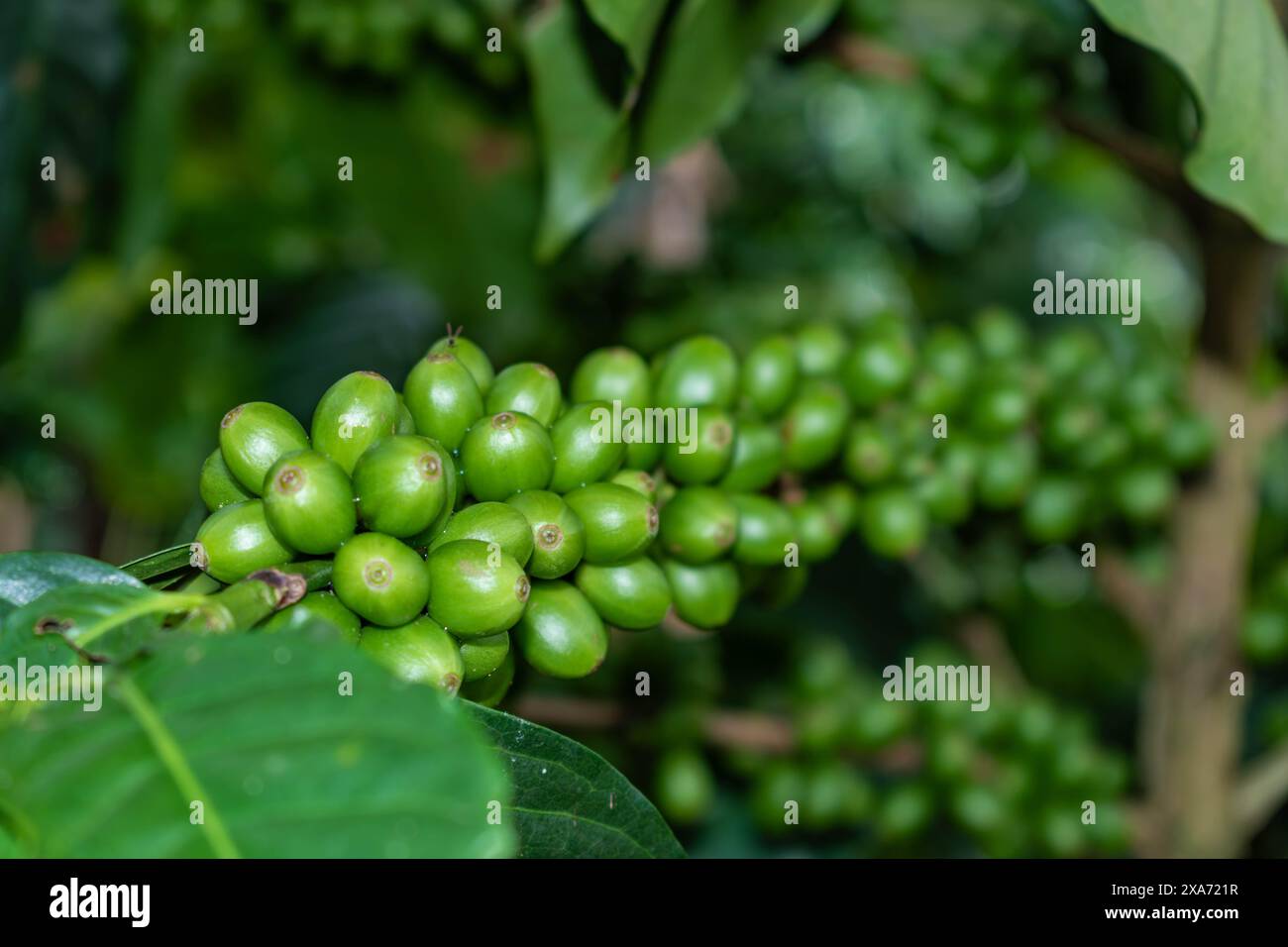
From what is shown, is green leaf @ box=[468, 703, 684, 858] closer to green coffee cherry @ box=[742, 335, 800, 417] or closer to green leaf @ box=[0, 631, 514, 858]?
green leaf @ box=[0, 631, 514, 858]

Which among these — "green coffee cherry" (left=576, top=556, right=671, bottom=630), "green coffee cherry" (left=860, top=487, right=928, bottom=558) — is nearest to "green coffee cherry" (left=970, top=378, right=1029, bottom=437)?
"green coffee cherry" (left=860, top=487, right=928, bottom=558)

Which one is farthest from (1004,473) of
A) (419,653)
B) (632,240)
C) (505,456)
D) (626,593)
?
(632,240)

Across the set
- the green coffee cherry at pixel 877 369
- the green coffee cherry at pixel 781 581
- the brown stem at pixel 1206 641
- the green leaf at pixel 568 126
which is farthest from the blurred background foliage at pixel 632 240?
the green coffee cherry at pixel 781 581

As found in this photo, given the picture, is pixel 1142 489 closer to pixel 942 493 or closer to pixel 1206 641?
pixel 1206 641

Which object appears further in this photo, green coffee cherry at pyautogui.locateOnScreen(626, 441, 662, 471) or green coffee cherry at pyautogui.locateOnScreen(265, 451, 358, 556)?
green coffee cherry at pyautogui.locateOnScreen(626, 441, 662, 471)

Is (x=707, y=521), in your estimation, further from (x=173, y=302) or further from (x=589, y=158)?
(x=173, y=302)
